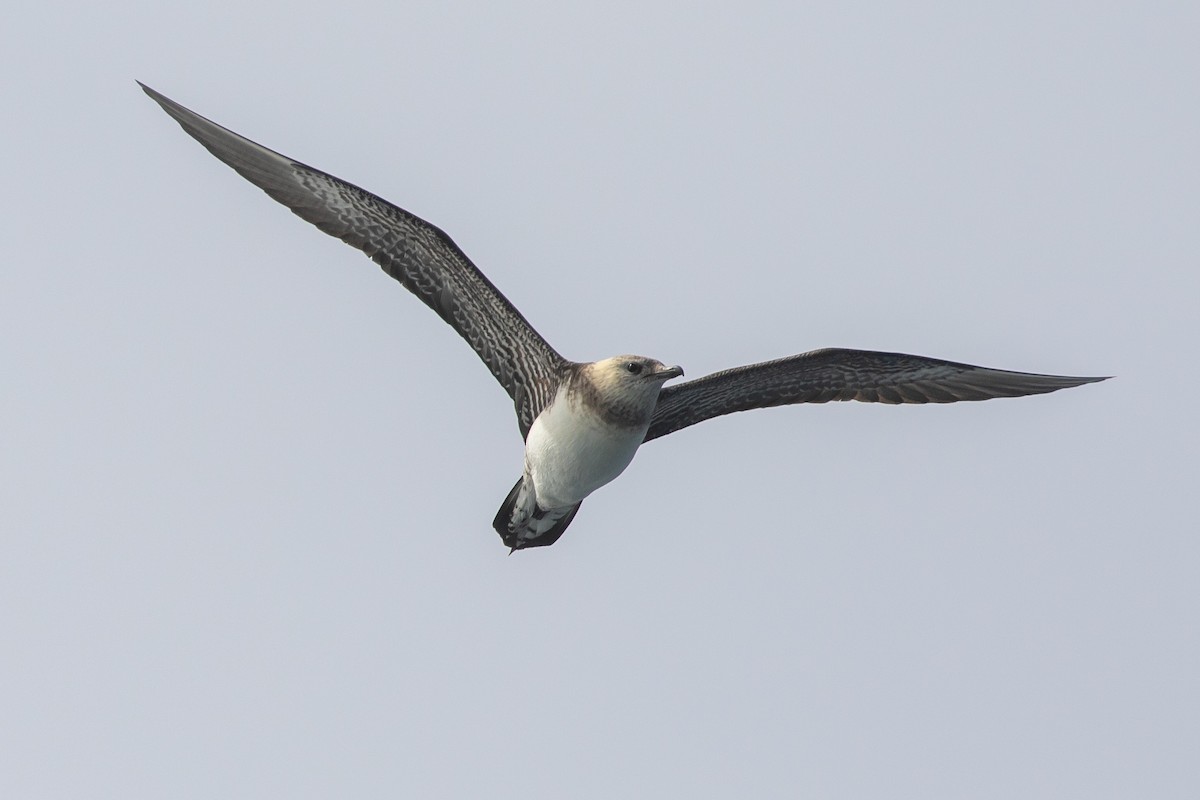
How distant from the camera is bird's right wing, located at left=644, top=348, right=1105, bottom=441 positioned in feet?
56.0

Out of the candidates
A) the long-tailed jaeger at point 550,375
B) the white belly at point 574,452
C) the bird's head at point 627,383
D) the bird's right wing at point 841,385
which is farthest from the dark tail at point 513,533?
the bird's head at point 627,383

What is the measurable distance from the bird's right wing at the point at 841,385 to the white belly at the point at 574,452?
1.16 m

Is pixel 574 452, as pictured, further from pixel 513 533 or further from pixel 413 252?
pixel 413 252

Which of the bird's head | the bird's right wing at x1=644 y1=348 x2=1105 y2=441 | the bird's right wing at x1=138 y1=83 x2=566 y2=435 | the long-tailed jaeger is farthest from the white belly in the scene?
the bird's right wing at x1=644 y1=348 x2=1105 y2=441

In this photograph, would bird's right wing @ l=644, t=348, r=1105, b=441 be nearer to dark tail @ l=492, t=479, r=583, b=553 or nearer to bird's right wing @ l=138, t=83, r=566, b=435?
dark tail @ l=492, t=479, r=583, b=553

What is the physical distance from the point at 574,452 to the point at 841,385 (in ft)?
11.5

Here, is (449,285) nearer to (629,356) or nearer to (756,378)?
(629,356)

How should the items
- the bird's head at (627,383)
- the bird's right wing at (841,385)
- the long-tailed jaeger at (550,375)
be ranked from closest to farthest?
the bird's head at (627,383), the long-tailed jaeger at (550,375), the bird's right wing at (841,385)

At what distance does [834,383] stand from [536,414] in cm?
337

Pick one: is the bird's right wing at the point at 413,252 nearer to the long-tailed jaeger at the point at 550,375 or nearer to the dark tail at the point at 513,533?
the long-tailed jaeger at the point at 550,375

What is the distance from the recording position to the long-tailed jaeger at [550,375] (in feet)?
51.9

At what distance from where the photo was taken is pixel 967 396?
58.7 ft

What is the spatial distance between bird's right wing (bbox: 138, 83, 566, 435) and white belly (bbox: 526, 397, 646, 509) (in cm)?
54

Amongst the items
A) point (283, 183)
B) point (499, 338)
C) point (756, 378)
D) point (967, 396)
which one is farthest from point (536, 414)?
point (967, 396)
